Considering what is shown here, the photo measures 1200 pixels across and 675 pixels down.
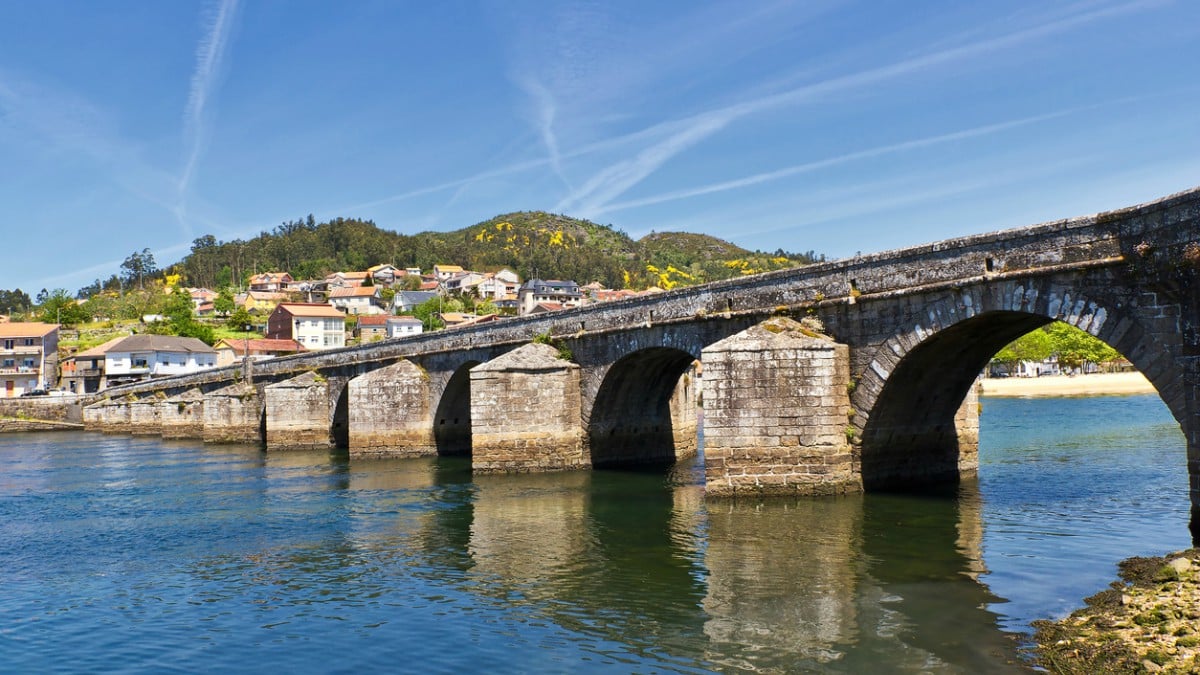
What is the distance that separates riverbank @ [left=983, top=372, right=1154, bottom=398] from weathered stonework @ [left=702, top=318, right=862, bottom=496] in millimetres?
59476

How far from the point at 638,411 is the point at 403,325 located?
271 feet

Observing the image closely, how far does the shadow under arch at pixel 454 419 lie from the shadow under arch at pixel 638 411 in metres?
8.06

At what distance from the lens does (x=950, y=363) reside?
20000 millimetres

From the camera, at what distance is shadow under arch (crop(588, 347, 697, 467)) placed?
2814 centimetres

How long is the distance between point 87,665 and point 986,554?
13006 mm

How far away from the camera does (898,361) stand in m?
18.6

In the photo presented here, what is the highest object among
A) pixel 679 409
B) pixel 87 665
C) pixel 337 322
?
pixel 337 322

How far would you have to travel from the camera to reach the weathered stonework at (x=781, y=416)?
19.4m

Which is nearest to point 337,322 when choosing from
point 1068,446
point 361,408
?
point 361,408

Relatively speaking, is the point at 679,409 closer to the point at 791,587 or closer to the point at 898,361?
the point at 898,361

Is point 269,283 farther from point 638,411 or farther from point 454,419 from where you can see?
point 638,411

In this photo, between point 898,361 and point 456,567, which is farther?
point 898,361

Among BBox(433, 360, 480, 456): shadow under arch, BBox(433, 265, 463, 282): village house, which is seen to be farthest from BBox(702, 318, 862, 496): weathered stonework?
BBox(433, 265, 463, 282): village house

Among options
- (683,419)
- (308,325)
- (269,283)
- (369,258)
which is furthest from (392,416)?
(369,258)
